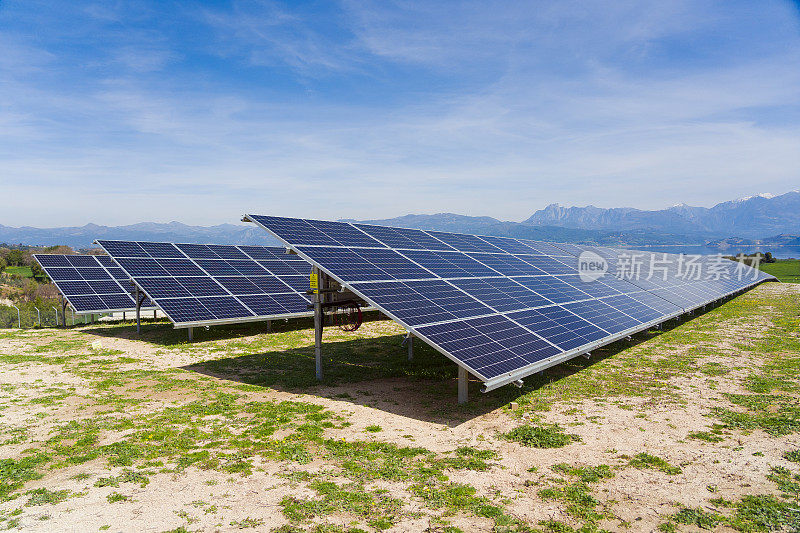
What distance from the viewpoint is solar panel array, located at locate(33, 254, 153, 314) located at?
109 ft

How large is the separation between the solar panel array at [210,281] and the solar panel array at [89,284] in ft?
11.8

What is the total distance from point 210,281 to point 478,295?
19.7 m

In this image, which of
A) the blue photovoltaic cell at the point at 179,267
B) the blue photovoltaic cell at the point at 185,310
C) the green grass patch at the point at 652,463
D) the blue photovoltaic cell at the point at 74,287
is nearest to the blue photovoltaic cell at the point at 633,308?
the green grass patch at the point at 652,463

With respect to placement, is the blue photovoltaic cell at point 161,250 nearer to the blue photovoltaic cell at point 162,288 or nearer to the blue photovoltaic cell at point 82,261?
the blue photovoltaic cell at point 162,288

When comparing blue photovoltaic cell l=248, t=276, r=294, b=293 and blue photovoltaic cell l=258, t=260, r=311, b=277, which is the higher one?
blue photovoltaic cell l=258, t=260, r=311, b=277

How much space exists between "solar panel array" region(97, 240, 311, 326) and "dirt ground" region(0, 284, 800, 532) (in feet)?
16.4

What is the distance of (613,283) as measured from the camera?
3128 cm

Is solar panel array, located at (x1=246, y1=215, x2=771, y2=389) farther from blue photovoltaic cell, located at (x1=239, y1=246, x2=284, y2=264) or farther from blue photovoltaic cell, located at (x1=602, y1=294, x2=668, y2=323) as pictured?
blue photovoltaic cell, located at (x1=239, y1=246, x2=284, y2=264)

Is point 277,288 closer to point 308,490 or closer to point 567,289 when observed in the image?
point 567,289

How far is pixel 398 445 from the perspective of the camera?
38.0ft

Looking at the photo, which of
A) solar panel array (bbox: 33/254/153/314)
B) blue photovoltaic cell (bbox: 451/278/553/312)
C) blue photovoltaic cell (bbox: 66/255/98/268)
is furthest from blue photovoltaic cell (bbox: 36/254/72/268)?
blue photovoltaic cell (bbox: 451/278/553/312)

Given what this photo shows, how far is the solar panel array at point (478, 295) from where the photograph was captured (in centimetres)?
1437

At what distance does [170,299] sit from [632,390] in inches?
961

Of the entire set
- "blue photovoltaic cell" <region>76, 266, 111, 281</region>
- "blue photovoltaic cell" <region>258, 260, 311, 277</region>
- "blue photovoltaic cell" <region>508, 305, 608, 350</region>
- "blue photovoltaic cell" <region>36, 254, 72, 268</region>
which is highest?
"blue photovoltaic cell" <region>36, 254, 72, 268</region>
